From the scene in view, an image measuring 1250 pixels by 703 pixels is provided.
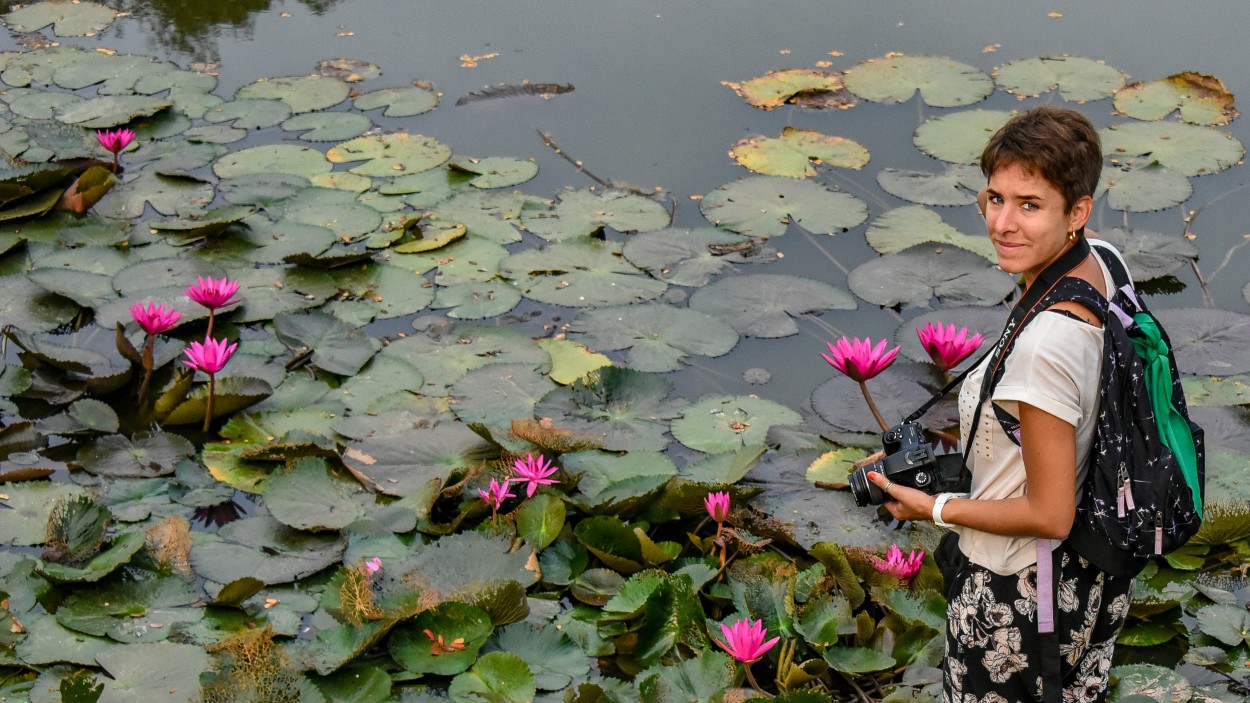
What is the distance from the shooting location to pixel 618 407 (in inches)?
157

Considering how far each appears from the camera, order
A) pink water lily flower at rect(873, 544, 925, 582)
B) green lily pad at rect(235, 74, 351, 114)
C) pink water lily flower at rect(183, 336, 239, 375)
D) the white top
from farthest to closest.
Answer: green lily pad at rect(235, 74, 351, 114), pink water lily flower at rect(183, 336, 239, 375), pink water lily flower at rect(873, 544, 925, 582), the white top

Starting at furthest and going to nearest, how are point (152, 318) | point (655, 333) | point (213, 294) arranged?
point (655, 333), point (213, 294), point (152, 318)

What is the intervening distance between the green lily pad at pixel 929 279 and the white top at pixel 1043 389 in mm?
2617

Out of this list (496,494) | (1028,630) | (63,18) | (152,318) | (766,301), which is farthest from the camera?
(63,18)

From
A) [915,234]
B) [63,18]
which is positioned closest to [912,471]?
[915,234]

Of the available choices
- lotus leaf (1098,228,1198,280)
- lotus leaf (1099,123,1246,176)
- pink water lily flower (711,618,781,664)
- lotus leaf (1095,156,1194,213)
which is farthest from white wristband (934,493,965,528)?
lotus leaf (1099,123,1246,176)

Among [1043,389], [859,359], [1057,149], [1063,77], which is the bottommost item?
[1063,77]

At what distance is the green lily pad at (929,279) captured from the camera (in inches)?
179

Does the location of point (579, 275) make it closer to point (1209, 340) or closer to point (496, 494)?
point (496, 494)

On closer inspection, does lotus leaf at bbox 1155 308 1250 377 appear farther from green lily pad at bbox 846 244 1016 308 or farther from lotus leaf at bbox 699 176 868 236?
lotus leaf at bbox 699 176 868 236

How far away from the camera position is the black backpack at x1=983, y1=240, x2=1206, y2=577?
71.9 inches

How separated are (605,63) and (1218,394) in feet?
12.1

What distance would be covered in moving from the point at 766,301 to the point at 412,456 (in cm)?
156

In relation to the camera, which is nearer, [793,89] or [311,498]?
[311,498]
